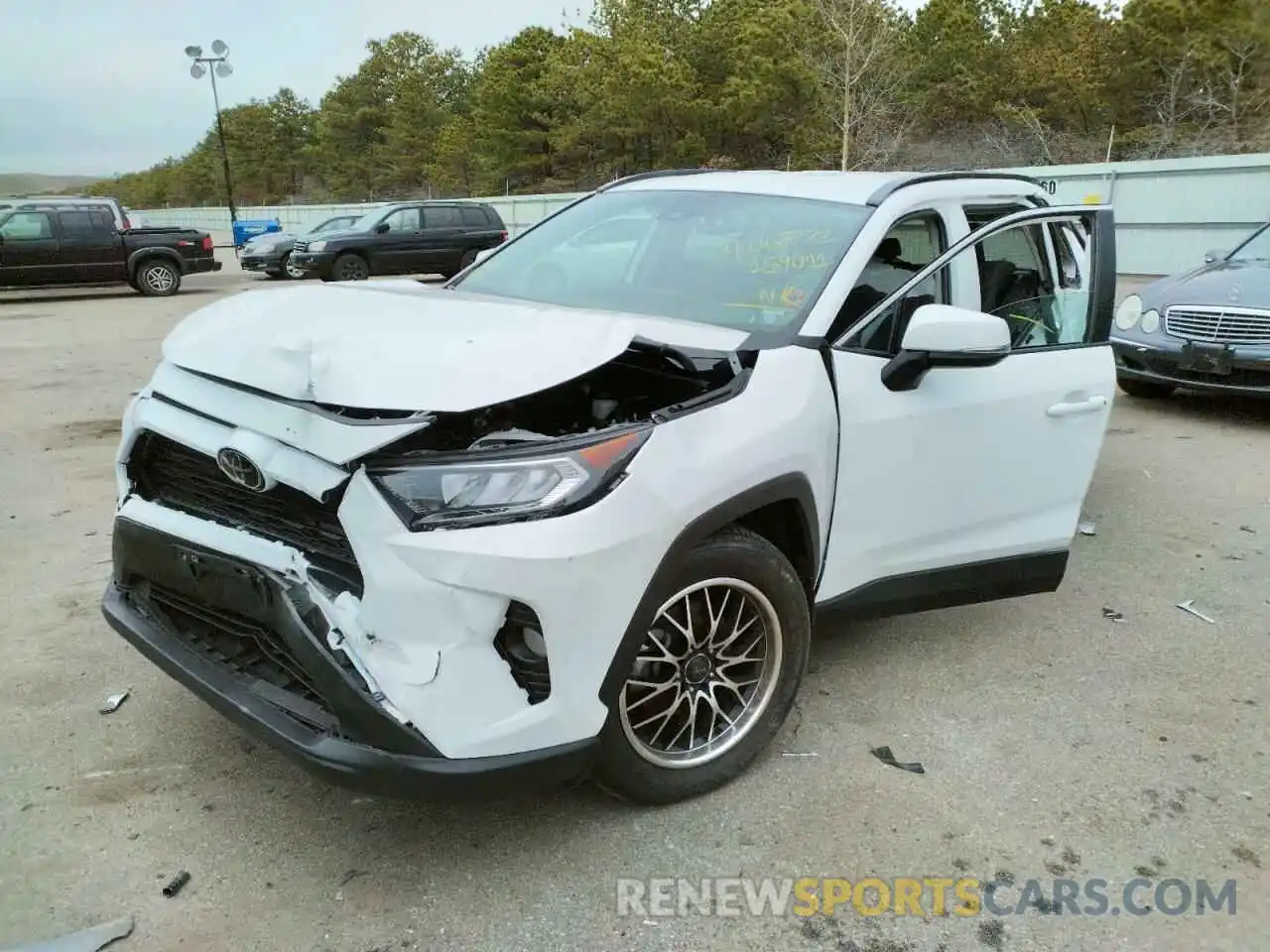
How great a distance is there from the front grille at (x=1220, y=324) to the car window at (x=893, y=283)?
4556mm

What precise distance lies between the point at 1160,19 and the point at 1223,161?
1772cm

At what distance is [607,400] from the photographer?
113 inches

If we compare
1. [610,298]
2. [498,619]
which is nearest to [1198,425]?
[610,298]

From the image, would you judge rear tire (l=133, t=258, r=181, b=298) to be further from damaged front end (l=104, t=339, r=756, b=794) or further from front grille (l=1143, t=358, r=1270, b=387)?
damaged front end (l=104, t=339, r=756, b=794)

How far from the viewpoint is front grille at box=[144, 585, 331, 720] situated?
2.29 metres

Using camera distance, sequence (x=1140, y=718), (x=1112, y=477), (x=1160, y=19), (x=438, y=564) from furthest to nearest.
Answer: (x=1160, y=19), (x=1112, y=477), (x=1140, y=718), (x=438, y=564)

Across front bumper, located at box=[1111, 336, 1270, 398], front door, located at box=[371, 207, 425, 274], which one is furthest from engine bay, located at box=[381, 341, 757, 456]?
front door, located at box=[371, 207, 425, 274]

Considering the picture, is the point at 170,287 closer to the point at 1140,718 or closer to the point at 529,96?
the point at 1140,718

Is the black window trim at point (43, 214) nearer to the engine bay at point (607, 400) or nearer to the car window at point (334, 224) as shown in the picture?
the car window at point (334, 224)

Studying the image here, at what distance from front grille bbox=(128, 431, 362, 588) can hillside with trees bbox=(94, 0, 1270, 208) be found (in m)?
25.2

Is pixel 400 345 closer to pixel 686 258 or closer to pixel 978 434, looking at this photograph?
pixel 686 258

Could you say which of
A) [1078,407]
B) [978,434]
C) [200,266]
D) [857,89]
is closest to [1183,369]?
[1078,407]

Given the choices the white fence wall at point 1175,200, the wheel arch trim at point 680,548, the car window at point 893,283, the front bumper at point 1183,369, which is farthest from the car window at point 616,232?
the white fence wall at point 1175,200

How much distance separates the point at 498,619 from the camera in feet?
6.82
